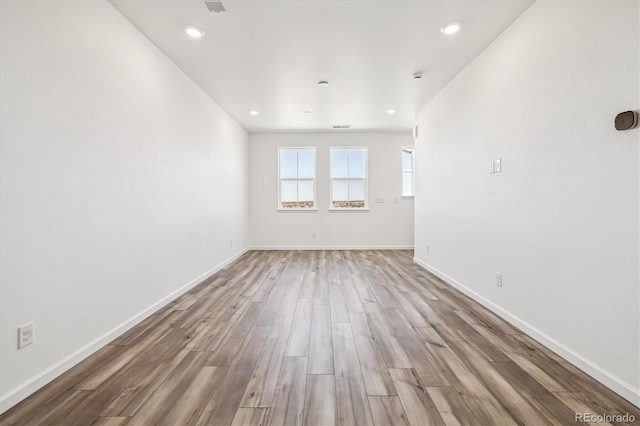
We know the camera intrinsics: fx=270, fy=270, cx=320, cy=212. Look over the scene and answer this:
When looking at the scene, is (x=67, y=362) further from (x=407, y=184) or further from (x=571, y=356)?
A: (x=407, y=184)

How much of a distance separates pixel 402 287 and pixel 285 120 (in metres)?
3.62

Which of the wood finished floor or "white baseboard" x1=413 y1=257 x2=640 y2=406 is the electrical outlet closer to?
the wood finished floor

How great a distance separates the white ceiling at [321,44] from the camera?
2.15 metres

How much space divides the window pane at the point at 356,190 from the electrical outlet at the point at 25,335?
17.5 ft

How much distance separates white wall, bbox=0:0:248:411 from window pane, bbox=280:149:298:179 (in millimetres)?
3132

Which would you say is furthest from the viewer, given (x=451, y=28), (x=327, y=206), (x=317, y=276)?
(x=327, y=206)

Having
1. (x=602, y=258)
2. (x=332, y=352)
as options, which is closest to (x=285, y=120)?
(x=332, y=352)

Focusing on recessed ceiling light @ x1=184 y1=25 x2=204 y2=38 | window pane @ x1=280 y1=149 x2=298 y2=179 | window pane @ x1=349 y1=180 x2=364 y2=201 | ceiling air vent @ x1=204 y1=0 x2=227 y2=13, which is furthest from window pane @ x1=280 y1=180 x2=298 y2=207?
ceiling air vent @ x1=204 y1=0 x2=227 y2=13

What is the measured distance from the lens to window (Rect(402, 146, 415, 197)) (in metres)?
6.18

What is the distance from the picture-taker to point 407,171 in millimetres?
6219

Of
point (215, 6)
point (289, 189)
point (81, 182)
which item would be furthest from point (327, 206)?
point (81, 182)

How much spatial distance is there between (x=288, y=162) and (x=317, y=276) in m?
3.18

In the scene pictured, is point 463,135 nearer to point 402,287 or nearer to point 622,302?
point 402,287

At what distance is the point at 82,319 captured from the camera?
1.81 m
